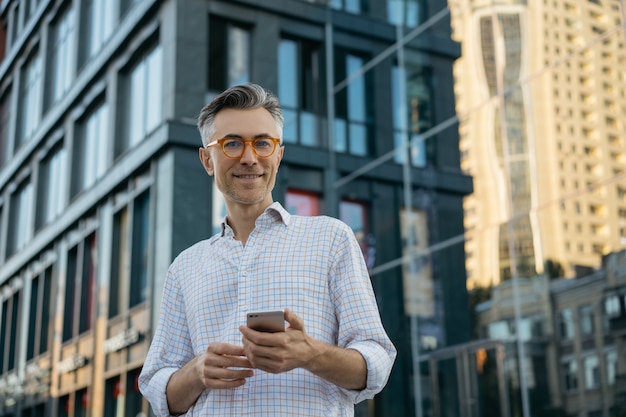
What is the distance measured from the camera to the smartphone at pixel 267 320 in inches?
77.7

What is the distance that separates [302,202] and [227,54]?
367 cm

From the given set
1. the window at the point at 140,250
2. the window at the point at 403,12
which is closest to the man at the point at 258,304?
the window at the point at 403,12

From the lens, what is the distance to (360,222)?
1809 centimetres

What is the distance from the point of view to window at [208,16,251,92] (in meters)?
19.4

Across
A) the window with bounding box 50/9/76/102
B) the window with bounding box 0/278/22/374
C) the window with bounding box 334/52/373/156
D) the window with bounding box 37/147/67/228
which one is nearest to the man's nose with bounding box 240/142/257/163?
the window with bounding box 334/52/373/156

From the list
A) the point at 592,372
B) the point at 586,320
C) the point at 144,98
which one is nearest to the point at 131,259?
the point at 144,98

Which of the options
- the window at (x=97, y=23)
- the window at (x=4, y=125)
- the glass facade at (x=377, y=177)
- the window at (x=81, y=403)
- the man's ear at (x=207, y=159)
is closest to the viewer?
the man's ear at (x=207, y=159)

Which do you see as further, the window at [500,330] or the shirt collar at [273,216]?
the window at [500,330]

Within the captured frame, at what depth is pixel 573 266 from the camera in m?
12.2

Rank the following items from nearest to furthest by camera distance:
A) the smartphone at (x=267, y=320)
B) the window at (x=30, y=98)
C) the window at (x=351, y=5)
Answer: the smartphone at (x=267, y=320), the window at (x=351, y=5), the window at (x=30, y=98)

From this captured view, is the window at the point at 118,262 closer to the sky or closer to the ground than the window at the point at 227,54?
closer to the ground

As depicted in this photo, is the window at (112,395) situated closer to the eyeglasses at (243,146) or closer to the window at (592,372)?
the window at (592,372)

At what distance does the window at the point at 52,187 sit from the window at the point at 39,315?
1.75 m

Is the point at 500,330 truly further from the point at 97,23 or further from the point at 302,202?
the point at 97,23
